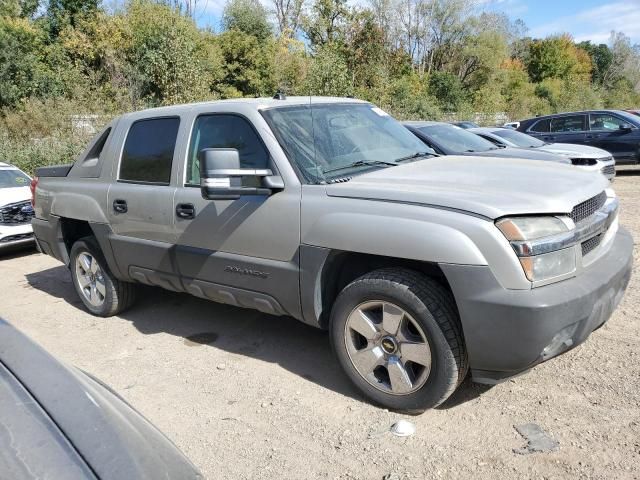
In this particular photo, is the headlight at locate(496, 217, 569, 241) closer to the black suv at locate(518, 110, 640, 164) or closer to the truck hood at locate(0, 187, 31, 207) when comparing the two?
the truck hood at locate(0, 187, 31, 207)

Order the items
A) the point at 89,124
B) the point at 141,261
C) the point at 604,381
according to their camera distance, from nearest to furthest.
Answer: the point at 604,381, the point at 141,261, the point at 89,124

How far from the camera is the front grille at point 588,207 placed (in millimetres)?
3085

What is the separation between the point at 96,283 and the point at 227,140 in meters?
2.27

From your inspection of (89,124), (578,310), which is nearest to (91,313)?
(578,310)

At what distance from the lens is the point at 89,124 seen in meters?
16.0

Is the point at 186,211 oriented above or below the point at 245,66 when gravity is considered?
below

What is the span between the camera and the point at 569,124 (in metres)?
14.1

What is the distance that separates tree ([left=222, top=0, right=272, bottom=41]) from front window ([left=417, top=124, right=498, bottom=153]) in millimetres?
25839

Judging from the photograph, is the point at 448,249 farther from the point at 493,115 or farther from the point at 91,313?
the point at 493,115

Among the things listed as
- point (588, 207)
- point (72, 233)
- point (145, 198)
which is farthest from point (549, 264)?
point (72, 233)

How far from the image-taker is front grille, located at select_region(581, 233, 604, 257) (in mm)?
3119

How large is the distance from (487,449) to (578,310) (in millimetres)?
850

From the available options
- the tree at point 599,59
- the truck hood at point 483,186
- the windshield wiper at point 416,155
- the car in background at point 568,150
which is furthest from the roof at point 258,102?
the tree at point 599,59

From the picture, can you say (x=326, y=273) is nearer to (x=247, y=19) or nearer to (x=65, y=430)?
(x=65, y=430)
